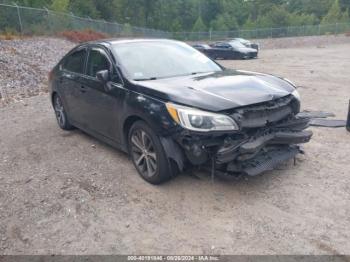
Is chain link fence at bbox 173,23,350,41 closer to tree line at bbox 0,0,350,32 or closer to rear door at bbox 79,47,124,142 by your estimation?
tree line at bbox 0,0,350,32

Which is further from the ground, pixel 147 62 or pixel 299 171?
pixel 147 62

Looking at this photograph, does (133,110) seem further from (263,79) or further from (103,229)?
(263,79)

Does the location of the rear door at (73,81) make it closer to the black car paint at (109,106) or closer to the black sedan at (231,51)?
the black car paint at (109,106)

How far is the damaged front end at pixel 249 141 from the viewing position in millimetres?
3549

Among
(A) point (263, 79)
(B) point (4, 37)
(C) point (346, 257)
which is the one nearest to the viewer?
(C) point (346, 257)

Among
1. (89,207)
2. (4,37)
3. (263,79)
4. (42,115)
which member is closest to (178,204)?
(89,207)

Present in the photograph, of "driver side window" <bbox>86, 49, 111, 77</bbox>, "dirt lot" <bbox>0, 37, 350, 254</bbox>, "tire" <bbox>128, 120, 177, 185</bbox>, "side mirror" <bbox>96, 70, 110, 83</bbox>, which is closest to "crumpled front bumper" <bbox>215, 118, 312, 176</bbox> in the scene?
"dirt lot" <bbox>0, 37, 350, 254</bbox>

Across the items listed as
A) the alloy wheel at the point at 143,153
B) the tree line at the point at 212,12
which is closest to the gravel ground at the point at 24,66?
the alloy wheel at the point at 143,153

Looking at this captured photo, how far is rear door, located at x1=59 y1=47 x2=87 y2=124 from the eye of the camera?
5.40 metres

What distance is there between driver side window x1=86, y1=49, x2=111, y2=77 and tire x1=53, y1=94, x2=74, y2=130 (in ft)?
4.91

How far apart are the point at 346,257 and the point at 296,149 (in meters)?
1.64

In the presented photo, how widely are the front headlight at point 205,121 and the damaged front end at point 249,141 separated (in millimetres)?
53

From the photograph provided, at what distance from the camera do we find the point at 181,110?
3.62 meters

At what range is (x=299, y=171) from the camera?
436 centimetres
